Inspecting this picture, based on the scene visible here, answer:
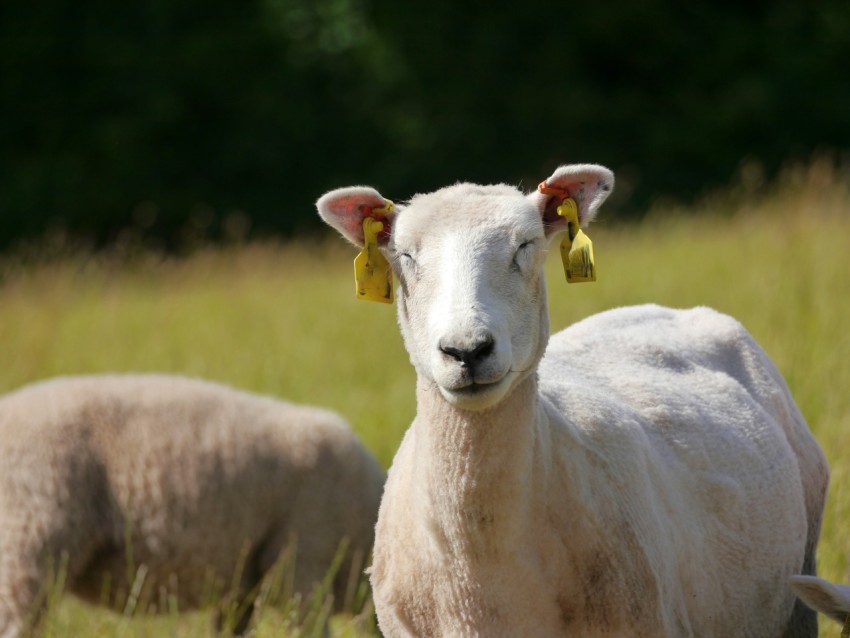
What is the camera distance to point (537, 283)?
9.99 feet

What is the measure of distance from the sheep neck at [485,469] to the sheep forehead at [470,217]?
1.15 ft

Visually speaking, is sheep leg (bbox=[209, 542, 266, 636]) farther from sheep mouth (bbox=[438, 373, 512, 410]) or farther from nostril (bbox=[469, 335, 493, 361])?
nostril (bbox=[469, 335, 493, 361])

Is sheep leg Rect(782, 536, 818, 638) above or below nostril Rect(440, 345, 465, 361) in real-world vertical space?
below

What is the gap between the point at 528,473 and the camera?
2.98 metres

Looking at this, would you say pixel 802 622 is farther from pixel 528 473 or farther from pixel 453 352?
pixel 453 352

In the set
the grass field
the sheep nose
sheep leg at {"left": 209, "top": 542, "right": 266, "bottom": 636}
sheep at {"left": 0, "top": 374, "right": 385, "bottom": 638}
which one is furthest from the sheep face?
sheep leg at {"left": 209, "top": 542, "right": 266, "bottom": 636}

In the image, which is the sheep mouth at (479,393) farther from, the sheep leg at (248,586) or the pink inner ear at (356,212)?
the sheep leg at (248,586)

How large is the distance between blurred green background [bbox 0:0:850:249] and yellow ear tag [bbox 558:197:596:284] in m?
15.1

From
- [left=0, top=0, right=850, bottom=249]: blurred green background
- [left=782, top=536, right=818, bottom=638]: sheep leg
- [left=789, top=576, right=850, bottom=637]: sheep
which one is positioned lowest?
[left=782, top=536, right=818, bottom=638]: sheep leg

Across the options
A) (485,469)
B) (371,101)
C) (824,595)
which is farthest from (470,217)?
(371,101)

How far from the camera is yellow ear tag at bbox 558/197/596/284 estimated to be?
3.13 metres

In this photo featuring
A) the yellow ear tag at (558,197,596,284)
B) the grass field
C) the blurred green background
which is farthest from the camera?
the blurred green background

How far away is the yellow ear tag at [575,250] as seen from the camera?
313 cm

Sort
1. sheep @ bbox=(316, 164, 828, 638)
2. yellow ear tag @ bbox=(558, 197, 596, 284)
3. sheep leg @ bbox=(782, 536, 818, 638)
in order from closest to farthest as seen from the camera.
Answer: sheep @ bbox=(316, 164, 828, 638) < yellow ear tag @ bbox=(558, 197, 596, 284) < sheep leg @ bbox=(782, 536, 818, 638)
